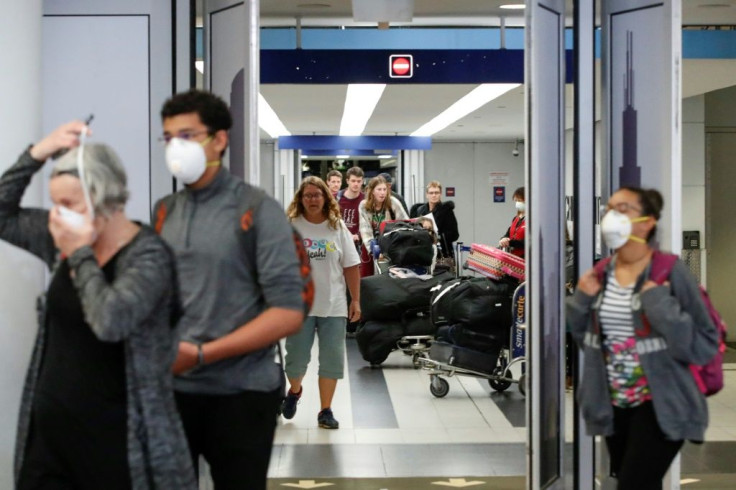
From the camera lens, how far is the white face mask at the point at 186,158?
3080mm

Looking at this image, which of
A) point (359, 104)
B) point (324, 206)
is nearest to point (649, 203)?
point (324, 206)

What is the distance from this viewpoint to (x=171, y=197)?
329 centimetres

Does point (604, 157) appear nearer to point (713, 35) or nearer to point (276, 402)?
point (276, 402)

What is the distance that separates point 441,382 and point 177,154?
5.71m

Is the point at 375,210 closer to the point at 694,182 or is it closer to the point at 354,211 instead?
the point at 354,211

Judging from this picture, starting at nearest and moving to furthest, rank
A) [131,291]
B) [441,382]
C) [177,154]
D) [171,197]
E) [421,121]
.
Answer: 1. [131,291]
2. [177,154]
3. [171,197]
4. [441,382]
5. [421,121]

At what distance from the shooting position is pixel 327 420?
729 cm

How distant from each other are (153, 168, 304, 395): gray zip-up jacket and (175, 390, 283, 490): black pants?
3 centimetres

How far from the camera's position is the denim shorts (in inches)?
281

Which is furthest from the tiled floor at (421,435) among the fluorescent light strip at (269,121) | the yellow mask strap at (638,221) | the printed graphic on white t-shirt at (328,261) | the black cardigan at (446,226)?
the fluorescent light strip at (269,121)

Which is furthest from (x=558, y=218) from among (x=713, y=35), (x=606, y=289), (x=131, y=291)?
(x=713, y=35)

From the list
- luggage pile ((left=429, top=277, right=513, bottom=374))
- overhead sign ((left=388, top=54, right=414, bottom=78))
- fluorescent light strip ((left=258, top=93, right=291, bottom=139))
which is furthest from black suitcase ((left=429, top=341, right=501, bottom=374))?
fluorescent light strip ((left=258, top=93, right=291, bottom=139))

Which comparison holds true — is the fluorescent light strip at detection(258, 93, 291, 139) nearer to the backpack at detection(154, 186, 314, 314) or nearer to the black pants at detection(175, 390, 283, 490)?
the backpack at detection(154, 186, 314, 314)

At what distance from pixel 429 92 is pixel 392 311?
14.9 feet
